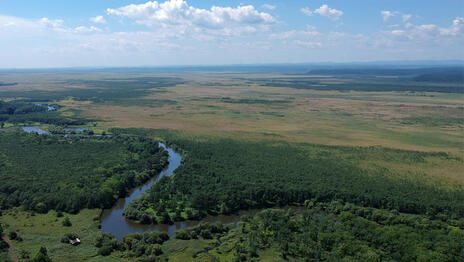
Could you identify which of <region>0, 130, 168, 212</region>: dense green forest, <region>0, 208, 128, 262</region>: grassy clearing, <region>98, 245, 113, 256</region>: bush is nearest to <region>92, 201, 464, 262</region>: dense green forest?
<region>98, 245, 113, 256</region>: bush

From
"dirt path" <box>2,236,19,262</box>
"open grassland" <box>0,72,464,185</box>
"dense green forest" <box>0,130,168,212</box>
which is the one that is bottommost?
"dirt path" <box>2,236,19,262</box>

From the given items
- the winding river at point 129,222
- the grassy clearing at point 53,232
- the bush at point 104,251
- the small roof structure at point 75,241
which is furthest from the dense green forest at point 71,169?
the bush at point 104,251

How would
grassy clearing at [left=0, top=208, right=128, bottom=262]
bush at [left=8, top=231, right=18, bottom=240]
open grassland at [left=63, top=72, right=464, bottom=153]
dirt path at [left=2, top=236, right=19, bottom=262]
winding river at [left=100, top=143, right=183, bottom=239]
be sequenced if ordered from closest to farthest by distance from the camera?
1. dirt path at [left=2, top=236, right=19, bottom=262]
2. grassy clearing at [left=0, top=208, right=128, bottom=262]
3. bush at [left=8, top=231, right=18, bottom=240]
4. winding river at [left=100, top=143, right=183, bottom=239]
5. open grassland at [left=63, top=72, right=464, bottom=153]

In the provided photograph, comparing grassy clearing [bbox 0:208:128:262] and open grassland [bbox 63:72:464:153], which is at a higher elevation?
open grassland [bbox 63:72:464:153]

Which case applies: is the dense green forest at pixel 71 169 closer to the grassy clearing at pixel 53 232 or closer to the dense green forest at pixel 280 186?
the grassy clearing at pixel 53 232

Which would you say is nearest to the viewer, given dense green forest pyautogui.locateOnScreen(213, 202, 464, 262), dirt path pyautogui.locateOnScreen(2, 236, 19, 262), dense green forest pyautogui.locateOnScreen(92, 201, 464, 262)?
dirt path pyautogui.locateOnScreen(2, 236, 19, 262)

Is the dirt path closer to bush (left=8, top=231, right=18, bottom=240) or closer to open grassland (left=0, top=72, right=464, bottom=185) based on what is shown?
bush (left=8, top=231, right=18, bottom=240)
